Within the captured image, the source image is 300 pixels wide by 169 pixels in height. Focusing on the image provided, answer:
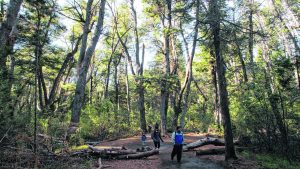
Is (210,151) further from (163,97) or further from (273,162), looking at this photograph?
(163,97)

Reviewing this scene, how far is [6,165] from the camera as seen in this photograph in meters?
6.58

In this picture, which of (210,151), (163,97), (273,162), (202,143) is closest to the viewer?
(273,162)

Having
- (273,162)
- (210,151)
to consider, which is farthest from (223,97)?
(273,162)

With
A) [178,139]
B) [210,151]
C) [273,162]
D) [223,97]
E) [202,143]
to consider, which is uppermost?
[223,97]

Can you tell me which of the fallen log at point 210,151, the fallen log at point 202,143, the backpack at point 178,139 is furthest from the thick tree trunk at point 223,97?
the fallen log at point 202,143

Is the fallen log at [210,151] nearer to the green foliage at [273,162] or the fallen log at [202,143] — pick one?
the green foliage at [273,162]

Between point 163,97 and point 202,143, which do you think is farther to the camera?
point 163,97

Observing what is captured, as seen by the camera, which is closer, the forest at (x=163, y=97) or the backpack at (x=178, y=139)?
the forest at (x=163, y=97)

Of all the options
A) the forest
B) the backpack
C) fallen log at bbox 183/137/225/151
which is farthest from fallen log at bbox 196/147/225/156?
the backpack

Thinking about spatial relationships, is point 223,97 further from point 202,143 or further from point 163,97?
point 163,97

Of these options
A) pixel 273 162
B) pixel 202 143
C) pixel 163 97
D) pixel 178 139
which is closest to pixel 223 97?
pixel 178 139

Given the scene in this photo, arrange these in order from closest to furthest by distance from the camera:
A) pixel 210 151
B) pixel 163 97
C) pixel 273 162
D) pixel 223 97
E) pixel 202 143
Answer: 1. pixel 223 97
2. pixel 273 162
3. pixel 210 151
4. pixel 202 143
5. pixel 163 97

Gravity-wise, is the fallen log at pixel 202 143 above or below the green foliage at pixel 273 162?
above

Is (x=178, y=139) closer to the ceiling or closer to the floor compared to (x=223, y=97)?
closer to the floor
